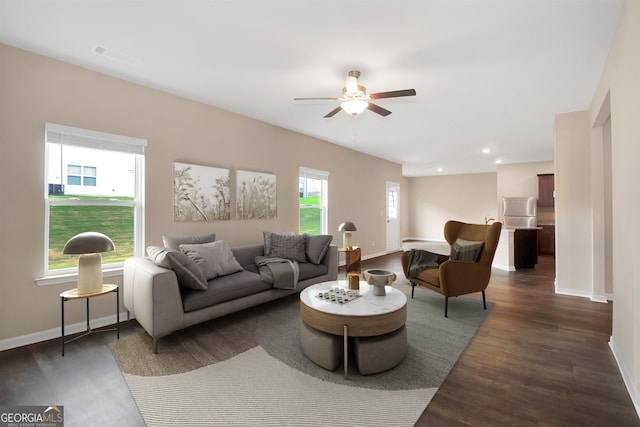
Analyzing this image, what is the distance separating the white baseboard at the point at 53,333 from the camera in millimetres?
2594

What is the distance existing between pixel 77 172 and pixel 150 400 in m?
2.46

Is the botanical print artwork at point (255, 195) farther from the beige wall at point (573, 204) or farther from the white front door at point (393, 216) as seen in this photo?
the white front door at point (393, 216)

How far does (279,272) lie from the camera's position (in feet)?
11.7

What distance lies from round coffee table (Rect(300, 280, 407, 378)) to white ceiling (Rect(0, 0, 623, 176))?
2213mm

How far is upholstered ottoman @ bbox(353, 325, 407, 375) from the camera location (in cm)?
215

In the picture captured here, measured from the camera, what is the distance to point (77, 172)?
304 cm

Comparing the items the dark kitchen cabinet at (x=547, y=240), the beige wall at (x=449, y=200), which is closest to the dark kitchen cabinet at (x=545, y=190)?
the dark kitchen cabinet at (x=547, y=240)

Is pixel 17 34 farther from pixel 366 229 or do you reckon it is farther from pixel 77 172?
pixel 366 229

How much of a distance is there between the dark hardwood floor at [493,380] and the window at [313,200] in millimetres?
3238

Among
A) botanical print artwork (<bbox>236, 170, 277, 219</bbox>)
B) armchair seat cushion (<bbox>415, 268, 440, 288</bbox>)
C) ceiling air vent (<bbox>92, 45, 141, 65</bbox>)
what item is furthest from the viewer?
botanical print artwork (<bbox>236, 170, 277, 219</bbox>)

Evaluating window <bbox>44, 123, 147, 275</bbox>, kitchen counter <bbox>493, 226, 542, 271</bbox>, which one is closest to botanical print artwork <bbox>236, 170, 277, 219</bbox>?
window <bbox>44, 123, 147, 275</bbox>

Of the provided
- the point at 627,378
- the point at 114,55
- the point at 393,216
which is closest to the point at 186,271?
the point at 114,55

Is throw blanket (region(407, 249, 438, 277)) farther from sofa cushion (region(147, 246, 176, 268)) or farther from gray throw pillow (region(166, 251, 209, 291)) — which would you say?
sofa cushion (region(147, 246, 176, 268))

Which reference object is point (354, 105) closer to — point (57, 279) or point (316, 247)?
point (316, 247)
